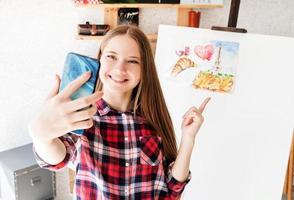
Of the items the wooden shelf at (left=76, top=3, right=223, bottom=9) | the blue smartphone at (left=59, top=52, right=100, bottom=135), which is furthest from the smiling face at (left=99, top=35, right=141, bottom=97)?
the wooden shelf at (left=76, top=3, right=223, bottom=9)

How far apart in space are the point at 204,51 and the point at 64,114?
0.85 metres

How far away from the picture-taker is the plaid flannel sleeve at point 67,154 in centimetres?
78

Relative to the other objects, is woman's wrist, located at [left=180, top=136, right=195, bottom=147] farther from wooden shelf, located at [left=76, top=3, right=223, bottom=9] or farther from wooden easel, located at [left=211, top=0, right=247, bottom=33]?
wooden shelf, located at [left=76, top=3, right=223, bottom=9]

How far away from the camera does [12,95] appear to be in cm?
194

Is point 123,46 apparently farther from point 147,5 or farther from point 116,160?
point 147,5

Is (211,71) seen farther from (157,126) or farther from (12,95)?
(12,95)

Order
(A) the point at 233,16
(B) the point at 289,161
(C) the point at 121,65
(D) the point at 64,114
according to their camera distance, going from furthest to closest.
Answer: (B) the point at 289,161
(A) the point at 233,16
(C) the point at 121,65
(D) the point at 64,114

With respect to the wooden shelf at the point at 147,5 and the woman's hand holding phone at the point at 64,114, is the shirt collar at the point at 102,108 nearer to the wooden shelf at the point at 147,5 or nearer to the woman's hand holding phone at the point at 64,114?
the woman's hand holding phone at the point at 64,114

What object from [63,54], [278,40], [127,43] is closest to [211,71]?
[278,40]

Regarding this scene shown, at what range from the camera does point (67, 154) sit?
0.81 m

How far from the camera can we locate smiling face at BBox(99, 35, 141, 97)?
839 millimetres

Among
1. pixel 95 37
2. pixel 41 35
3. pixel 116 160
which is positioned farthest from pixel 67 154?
pixel 41 35

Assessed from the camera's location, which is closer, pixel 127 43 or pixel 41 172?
pixel 127 43

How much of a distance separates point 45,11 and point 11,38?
0.23 metres
